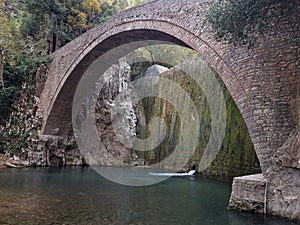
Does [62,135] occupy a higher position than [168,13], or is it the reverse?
[168,13]

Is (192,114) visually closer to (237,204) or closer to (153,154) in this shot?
(153,154)

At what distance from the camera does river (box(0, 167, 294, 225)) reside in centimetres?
611

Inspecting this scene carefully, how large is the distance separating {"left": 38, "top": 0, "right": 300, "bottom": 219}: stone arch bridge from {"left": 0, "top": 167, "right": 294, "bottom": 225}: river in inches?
28.6

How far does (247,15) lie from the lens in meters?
6.45

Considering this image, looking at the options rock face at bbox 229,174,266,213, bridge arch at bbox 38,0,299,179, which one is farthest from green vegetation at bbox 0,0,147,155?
rock face at bbox 229,174,266,213

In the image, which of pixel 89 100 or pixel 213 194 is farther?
pixel 89 100

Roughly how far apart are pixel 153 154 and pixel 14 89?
8.89 m

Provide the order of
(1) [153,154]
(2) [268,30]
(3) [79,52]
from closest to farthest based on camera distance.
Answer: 1. (2) [268,30]
2. (3) [79,52]
3. (1) [153,154]

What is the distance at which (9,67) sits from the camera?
1812 cm

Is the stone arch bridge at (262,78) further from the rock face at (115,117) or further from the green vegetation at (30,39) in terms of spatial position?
the green vegetation at (30,39)

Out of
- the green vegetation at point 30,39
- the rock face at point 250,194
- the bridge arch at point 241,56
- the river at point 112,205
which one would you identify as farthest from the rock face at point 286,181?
the green vegetation at point 30,39

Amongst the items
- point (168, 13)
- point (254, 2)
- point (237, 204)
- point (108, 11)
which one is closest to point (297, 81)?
point (254, 2)

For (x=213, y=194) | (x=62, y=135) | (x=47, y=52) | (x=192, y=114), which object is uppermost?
(x=47, y=52)

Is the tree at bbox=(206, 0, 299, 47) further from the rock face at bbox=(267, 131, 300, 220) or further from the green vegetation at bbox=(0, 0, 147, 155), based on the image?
the green vegetation at bbox=(0, 0, 147, 155)
